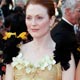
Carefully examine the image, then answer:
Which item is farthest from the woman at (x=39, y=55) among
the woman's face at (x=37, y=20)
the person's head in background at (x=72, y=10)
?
the person's head in background at (x=72, y=10)

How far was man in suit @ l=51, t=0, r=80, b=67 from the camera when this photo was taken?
232 cm

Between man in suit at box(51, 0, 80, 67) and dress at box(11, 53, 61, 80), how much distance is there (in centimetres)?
11

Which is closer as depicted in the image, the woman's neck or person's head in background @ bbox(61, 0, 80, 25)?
the woman's neck

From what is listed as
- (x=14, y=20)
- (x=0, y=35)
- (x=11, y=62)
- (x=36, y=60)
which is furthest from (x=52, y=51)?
(x=14, y=20)

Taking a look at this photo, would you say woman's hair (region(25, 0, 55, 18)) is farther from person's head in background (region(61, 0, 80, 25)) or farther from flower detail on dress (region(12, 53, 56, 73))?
person's head in background (region(61, 0, 80, 25))

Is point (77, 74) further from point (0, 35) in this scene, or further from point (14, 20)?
point (14, 20)

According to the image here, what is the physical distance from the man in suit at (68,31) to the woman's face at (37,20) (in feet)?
0.56

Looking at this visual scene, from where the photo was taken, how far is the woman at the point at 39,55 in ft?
7.38

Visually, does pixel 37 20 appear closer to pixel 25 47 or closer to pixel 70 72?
pixel 25 47

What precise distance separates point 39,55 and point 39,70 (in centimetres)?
11

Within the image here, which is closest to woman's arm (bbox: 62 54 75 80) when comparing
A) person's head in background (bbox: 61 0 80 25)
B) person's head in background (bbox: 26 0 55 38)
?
person's head in background (bbox: 26 0 55 38)

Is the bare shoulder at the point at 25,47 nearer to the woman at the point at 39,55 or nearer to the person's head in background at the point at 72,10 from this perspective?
the woman at the point at 39,55

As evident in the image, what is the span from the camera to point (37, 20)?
7.36 ft

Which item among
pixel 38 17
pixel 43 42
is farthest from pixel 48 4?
pixel 43 42
